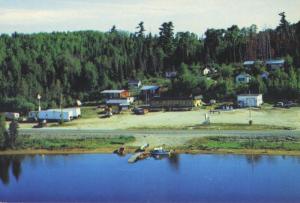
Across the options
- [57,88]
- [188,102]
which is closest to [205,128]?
[188,102]

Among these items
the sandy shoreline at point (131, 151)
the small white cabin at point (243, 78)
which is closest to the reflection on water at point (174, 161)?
the sandy shoreline at point (131, 151)

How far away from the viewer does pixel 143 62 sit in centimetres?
8356

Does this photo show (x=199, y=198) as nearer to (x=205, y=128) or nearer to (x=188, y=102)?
(x=205, y=128)

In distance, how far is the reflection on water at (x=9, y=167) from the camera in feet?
127

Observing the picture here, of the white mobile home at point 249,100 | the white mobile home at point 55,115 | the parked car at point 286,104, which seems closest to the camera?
the parked car at point 286,104

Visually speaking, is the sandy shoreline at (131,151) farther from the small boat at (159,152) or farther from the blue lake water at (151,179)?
the small boat at (159,152)

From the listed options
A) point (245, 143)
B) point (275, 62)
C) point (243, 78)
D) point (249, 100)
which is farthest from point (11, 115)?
point (275, 62)

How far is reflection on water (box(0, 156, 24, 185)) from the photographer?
38.6 metres

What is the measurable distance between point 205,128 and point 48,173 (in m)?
15.6

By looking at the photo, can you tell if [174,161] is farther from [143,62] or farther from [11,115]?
[143,62]

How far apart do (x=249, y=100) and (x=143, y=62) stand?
86.2 feet

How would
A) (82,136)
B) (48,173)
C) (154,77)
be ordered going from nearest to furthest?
(48,173) → (82,136) → (154,77)

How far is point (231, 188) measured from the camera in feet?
107

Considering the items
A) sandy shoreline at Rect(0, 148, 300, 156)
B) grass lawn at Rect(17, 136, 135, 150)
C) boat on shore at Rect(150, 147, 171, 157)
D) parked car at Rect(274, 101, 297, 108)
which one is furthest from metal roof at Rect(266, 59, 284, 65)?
boat on shore at Rect(150, 147, 171, 157)
